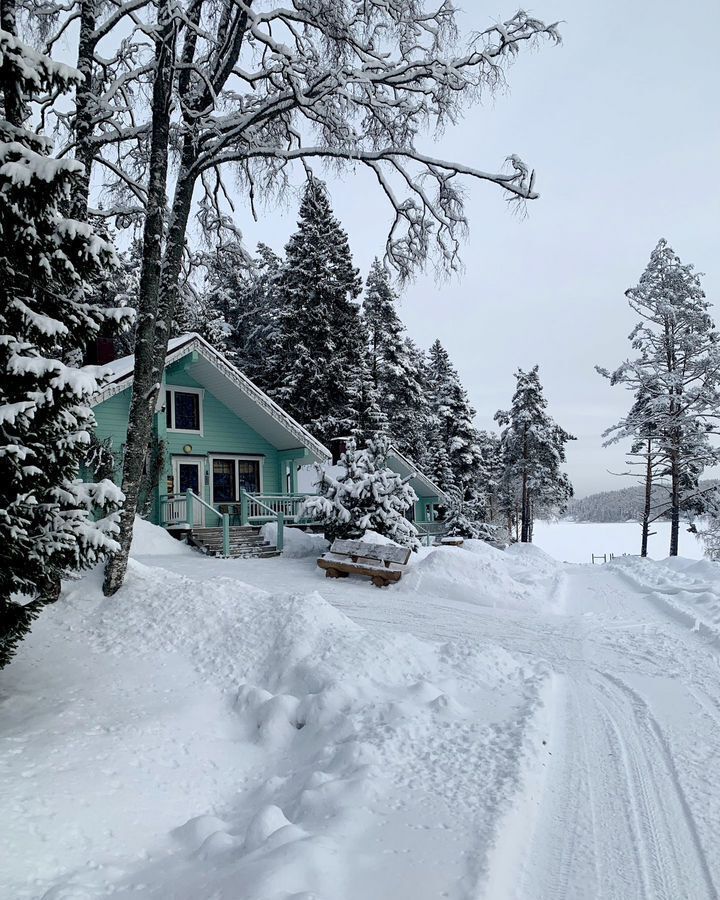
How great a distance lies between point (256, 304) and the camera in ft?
120

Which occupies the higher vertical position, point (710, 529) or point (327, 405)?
point (327, 405)

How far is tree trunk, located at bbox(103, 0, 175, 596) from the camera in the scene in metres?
8.41

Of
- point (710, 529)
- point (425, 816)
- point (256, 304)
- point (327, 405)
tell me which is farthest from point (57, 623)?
point (710, 529)

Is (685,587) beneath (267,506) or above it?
beneath

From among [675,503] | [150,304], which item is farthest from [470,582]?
[675,503]

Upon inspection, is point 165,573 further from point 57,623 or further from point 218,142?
point 218,142

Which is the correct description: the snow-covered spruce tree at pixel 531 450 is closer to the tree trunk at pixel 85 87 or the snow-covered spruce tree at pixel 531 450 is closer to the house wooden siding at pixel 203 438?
the house wooden siding at pixel 203 438

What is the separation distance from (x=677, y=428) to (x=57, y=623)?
84.2 feet

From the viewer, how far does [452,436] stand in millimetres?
37062

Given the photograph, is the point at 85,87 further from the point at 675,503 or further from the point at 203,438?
the point at 675,503

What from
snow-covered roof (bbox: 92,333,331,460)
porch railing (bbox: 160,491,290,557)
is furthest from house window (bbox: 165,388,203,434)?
porch railing (bbox: 160,491,290,557)

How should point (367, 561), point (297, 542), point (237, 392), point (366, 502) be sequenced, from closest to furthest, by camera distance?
1. point (367, 561)
2. point (366, 502)
3. point (297, 542)
4. point (237, 392)

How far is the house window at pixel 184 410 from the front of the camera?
19250 millimetres

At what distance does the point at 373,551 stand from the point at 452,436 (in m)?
25.9
